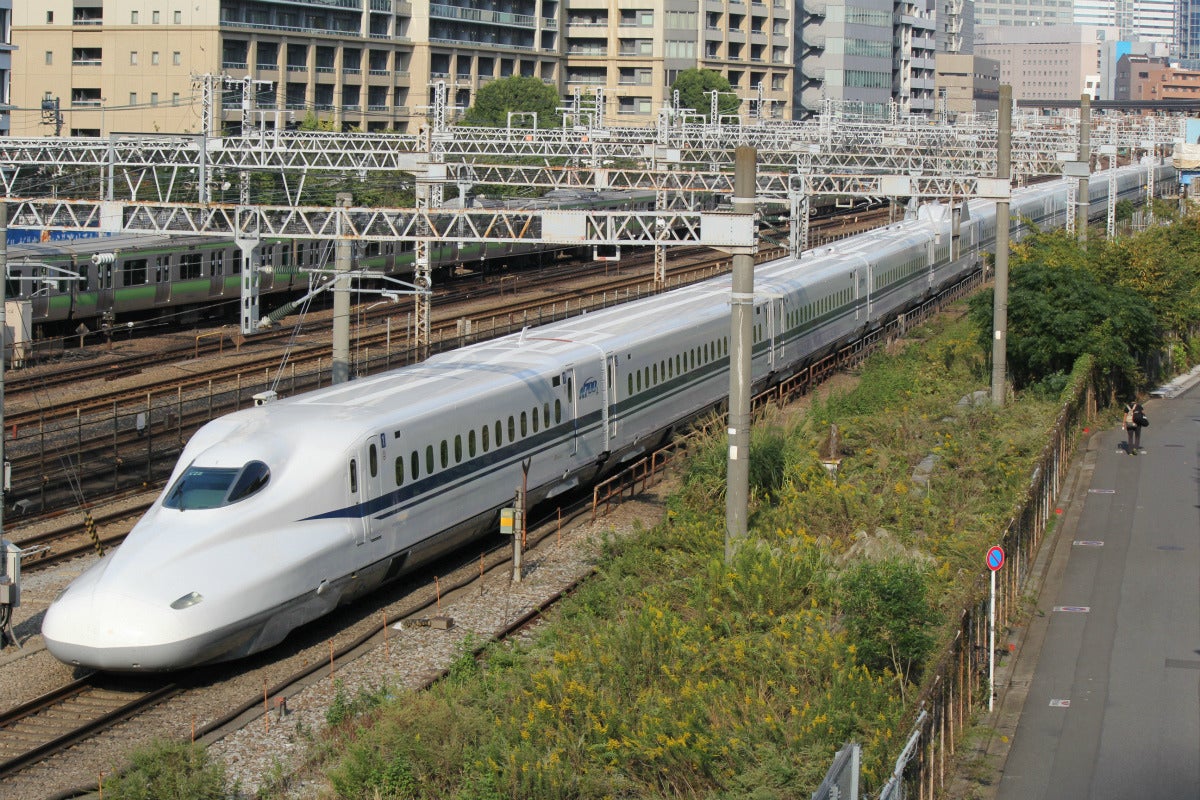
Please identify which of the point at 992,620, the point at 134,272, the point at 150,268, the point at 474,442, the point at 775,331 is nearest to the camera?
the point at 992,620

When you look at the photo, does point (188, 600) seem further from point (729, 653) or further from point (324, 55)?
point (324, 55)

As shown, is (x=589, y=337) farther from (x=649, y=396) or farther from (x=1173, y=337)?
(x=1173, y=337)

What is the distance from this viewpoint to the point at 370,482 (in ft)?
60.2

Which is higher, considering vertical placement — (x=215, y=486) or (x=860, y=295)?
(x=860, y=295)

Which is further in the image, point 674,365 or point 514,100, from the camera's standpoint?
point 514,100

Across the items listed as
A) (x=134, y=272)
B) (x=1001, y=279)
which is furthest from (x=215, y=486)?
(x=134, y=272)

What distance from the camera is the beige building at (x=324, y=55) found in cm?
9262

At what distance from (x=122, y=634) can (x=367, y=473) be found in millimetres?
3773

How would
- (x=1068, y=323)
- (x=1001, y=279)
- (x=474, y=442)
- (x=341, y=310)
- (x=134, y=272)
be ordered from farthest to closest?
(x=134, y=272), (x=1068, y=323), (x=1001, y=279), (x=341, y=310), (x=474, y=442)

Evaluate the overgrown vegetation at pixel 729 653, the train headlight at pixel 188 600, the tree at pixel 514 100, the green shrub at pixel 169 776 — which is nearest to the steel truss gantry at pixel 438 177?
the overgrown vegetation at pixel 729 653

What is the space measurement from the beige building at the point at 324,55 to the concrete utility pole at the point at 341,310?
54.9 metres

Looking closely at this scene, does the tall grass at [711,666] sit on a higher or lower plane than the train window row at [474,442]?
lower

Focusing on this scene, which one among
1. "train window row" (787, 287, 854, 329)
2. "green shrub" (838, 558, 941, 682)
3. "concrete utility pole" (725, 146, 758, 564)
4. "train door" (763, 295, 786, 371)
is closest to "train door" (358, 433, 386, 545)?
"concrete utility pole" (725, 146, 758, 564)

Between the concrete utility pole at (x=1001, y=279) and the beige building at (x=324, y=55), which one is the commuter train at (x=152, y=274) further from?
the beige building at (x=324, y=55)
